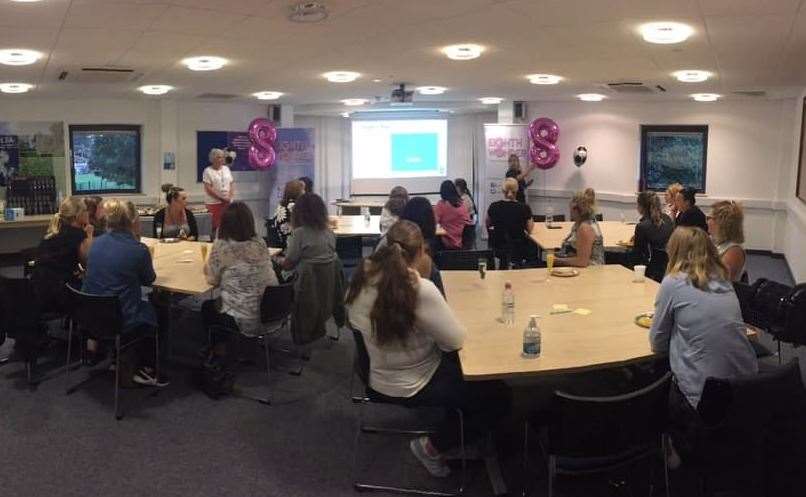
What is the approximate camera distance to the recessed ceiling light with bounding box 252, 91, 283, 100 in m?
9.52

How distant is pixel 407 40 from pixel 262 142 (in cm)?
671

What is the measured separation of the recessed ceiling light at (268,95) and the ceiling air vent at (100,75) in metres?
2.26

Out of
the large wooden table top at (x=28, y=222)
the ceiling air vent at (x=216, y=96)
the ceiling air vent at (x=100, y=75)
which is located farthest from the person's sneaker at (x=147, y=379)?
the ceiling air vent at (x=216, y=96)

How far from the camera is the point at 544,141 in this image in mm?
11469

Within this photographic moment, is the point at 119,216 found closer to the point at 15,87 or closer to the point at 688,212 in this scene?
the point at 688,212

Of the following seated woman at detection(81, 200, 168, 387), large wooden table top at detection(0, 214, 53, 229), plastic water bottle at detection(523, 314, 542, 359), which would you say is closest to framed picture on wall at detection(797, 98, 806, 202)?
plastic water bottle at detection(523, 314, 542, 359)

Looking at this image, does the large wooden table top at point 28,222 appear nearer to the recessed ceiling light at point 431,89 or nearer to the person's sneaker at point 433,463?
the recessed ceiling light at point 431,89

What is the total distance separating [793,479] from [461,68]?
16.3 feet

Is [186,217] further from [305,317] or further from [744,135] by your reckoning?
[744,135]

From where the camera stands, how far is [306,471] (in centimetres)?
360

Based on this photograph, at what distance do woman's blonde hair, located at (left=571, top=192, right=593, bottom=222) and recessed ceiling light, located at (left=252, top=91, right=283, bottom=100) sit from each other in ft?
18.0

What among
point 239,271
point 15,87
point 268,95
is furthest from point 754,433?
point 15,87

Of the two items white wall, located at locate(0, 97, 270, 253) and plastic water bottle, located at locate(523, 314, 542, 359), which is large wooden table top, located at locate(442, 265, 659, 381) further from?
white wall, located at locate(0, 97, 270, 253)

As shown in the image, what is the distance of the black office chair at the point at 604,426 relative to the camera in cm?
263
